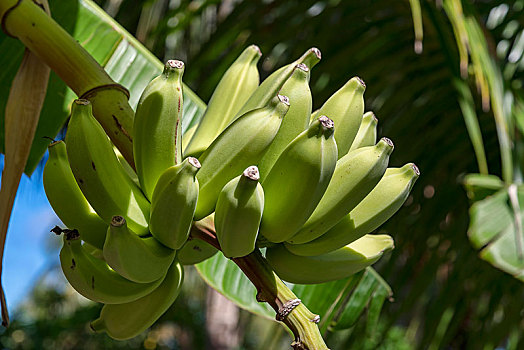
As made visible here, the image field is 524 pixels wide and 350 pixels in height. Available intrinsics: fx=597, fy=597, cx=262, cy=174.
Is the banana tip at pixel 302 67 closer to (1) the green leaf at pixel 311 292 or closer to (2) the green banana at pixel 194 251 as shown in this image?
(2) the green banana at pixel 194 251

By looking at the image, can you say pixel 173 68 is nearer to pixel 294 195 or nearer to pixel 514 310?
pixel 294 195

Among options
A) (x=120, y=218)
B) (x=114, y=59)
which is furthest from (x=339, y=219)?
(x=114, y=59)

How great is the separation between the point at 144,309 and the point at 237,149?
17cm

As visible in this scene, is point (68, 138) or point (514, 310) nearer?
point (68, 138)

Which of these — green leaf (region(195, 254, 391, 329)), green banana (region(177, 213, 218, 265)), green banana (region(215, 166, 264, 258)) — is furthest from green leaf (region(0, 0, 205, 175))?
green banana (region(215, 166, 264, 258))

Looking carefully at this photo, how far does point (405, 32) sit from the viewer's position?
1396 mm

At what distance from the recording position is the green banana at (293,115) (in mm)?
445

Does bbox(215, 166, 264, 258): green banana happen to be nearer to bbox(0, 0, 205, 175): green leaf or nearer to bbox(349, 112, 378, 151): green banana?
bbox(349, 112, 378, 151): green banana

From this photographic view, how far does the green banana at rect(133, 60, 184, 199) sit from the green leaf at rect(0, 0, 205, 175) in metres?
0.35

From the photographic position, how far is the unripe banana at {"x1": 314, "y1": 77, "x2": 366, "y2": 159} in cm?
48

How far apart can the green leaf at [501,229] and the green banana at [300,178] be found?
2.07 feet

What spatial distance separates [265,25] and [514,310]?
3.14 feet

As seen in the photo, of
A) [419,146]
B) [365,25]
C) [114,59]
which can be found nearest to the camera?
[114,59]

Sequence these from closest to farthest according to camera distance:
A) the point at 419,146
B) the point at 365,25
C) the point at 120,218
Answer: the point at 120,218
the point at 365,25
the point at 419,146
